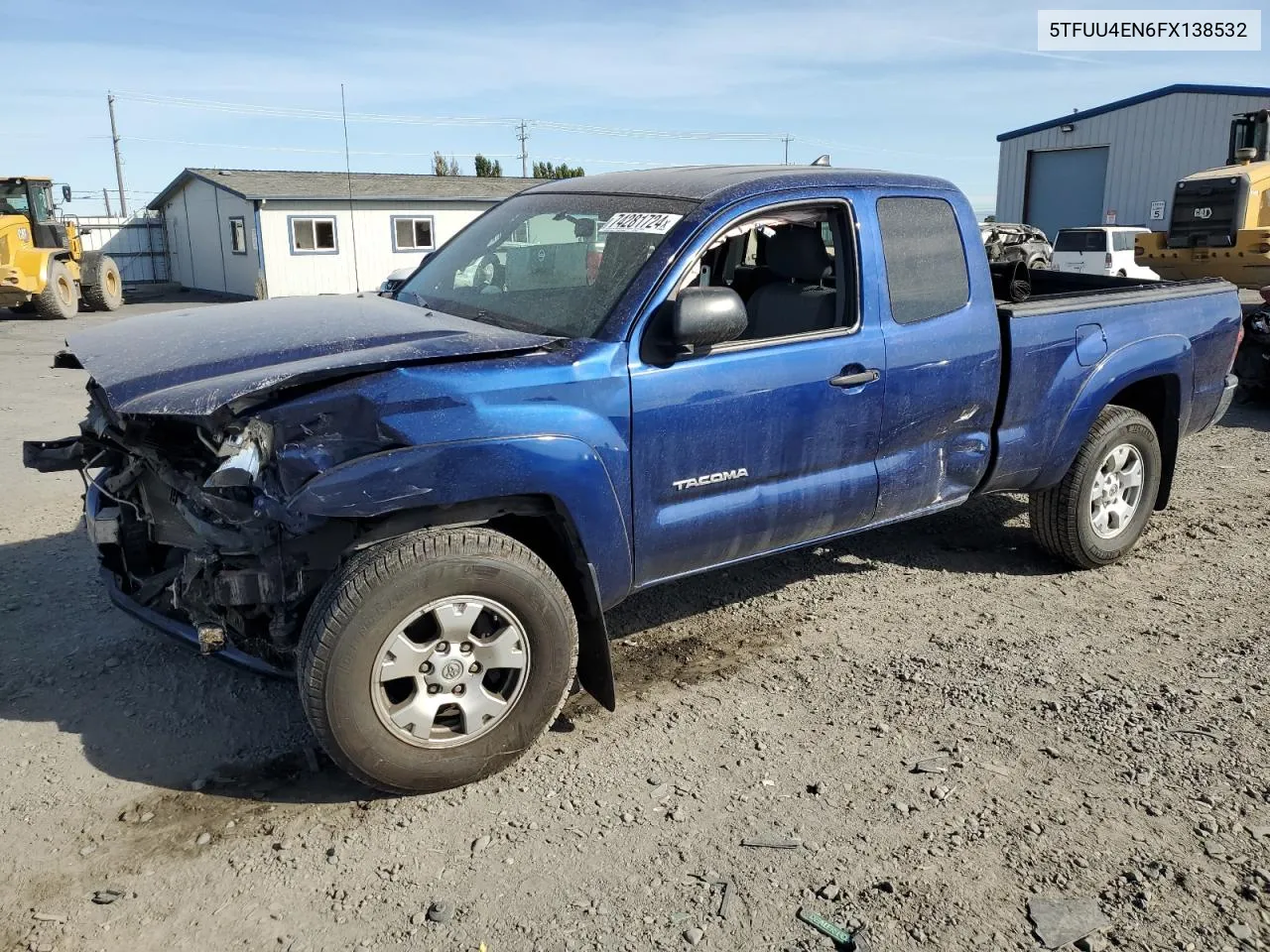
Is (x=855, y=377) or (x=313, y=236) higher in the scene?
(x=313, y=236)

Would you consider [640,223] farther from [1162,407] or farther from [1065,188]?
[1065,188]

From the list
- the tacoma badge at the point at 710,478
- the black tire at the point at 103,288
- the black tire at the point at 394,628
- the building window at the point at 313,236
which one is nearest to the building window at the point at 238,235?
the building window at the point at 313,236

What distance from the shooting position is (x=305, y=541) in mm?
3293

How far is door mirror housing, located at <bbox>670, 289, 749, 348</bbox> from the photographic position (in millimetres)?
3500

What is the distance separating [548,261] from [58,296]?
2087 centimetres

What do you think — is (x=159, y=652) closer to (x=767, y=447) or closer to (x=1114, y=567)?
(x=767, y=447)

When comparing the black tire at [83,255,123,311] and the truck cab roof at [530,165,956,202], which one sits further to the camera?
the black tire at [83,255,123,311]

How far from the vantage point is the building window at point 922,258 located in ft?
14.1

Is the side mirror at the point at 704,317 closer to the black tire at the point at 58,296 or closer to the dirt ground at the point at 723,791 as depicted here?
the dirt ground at the point at 723,791

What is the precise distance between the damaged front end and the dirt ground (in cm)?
48

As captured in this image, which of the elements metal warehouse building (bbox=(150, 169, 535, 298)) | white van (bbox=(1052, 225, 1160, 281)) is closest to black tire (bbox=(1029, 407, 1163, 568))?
white van (bbox=(1052, 225, 1160, 281))

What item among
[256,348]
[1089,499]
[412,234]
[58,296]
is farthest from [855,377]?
[412,234]

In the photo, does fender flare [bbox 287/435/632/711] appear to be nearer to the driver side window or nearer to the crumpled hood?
the crumpled hood

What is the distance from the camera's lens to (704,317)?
3.51 m
